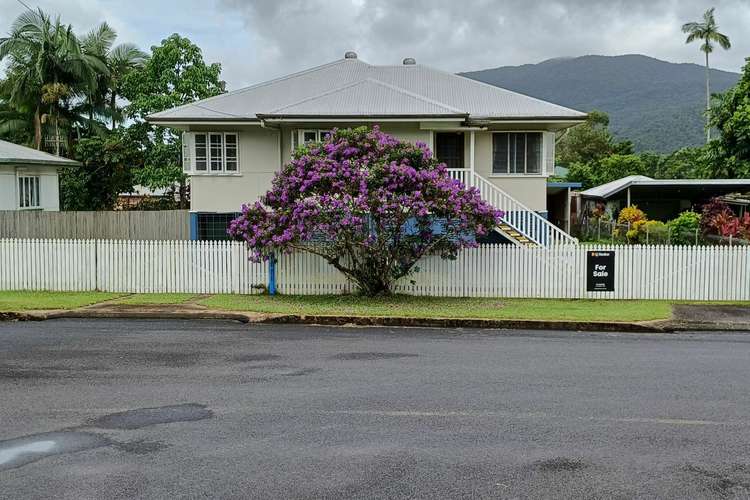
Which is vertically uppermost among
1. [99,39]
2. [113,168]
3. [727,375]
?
[99,39]

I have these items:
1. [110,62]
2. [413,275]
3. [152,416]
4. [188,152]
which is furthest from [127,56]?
[152,416]

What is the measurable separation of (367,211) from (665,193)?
27.4 meters

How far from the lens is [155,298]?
18312 mm

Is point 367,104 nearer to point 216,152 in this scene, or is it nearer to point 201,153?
point 216,152

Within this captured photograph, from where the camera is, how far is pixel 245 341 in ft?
43.4

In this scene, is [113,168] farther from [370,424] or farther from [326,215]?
[370,424]

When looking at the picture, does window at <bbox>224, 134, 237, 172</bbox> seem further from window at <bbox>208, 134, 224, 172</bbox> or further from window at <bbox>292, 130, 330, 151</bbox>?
window at <bbox>292, 130, 330, 151</bbox>

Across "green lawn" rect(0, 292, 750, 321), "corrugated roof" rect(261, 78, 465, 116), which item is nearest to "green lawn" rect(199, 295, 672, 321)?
"green lawn" rect(0, 292, 750, 321)

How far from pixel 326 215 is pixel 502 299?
4490 mm

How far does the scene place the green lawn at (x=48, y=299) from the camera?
55.1 ft

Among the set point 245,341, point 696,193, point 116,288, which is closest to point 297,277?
point 116,288

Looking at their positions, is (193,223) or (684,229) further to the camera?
(684,229)

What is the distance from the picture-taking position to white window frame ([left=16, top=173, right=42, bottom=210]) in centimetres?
3023

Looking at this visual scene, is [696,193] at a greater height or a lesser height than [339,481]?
greater
